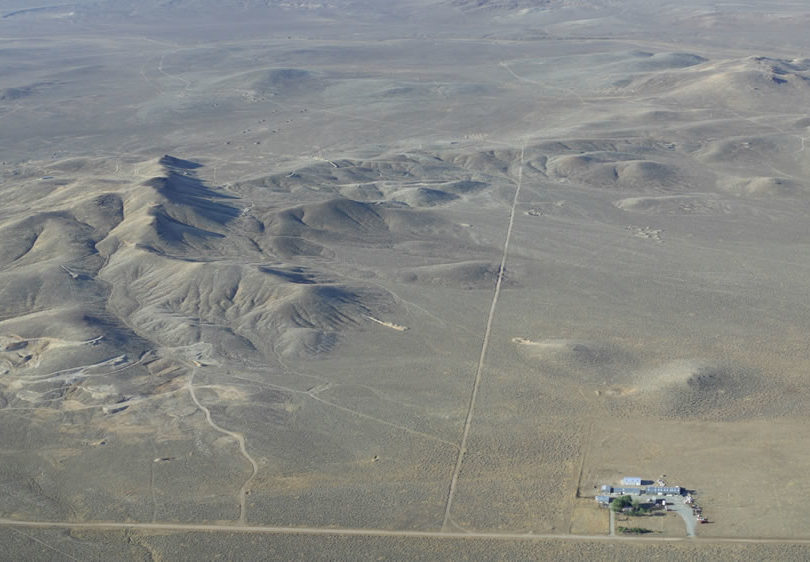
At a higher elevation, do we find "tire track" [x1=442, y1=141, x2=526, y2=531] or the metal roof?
the metal roof

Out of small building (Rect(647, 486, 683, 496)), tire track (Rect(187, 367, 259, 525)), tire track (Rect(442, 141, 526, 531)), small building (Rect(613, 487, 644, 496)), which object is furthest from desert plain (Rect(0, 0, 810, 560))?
small building (Rect(647, 486, 683, 496))

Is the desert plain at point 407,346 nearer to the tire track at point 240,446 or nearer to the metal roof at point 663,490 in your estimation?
the tire track at point 240,446

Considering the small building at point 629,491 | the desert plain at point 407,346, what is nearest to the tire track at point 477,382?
the desert plain at point 407,346

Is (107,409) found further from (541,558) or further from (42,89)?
(42,89)

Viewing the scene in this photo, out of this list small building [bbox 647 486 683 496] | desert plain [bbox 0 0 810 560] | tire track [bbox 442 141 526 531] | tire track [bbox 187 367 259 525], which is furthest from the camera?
tire track [bbox 442 141 526 531]

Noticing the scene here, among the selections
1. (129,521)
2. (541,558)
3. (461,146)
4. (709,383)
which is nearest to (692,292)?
(709,383)

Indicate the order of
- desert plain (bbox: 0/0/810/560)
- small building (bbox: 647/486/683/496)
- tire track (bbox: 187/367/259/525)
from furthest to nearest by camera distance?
1. tire track (bbox: 187/367/259/525)
2. small building (bbox: 647/486/683/496)
3. desert plain (bbox: 0/0/810/560)

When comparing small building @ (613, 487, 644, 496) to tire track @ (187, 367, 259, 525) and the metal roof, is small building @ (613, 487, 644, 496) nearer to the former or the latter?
the metal roof

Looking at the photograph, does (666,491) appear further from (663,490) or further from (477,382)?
→ (477,382)

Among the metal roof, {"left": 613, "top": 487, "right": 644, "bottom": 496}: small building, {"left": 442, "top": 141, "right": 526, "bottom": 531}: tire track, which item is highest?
the metal roof
